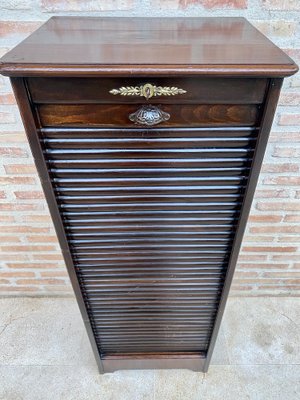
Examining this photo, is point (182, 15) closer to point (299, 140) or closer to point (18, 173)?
point (299, 140)

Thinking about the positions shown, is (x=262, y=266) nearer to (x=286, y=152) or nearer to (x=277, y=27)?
(x=286, y=152)

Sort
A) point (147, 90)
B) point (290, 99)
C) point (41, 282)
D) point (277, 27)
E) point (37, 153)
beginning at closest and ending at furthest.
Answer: point (147, 90), point (37, 153), point (277, 27), point (290, 99), point (41, 282)

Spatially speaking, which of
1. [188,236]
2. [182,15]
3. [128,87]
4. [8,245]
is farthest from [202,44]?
[8,245]

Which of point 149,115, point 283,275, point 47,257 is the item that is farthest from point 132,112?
point 283,275

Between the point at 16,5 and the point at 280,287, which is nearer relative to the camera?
the point at 16,5

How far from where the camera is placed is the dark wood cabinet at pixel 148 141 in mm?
573

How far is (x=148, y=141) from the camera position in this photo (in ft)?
2.20

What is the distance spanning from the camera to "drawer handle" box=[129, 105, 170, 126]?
61 cm

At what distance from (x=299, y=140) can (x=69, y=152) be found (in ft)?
2.60

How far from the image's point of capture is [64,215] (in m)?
0.79

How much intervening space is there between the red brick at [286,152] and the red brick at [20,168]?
86cm

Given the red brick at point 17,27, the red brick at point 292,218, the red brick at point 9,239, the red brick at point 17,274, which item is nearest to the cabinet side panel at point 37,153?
the red brick at point 17,27

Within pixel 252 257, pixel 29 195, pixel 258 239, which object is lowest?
pixel 252 257

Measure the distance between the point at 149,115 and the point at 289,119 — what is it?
628 millimetres
